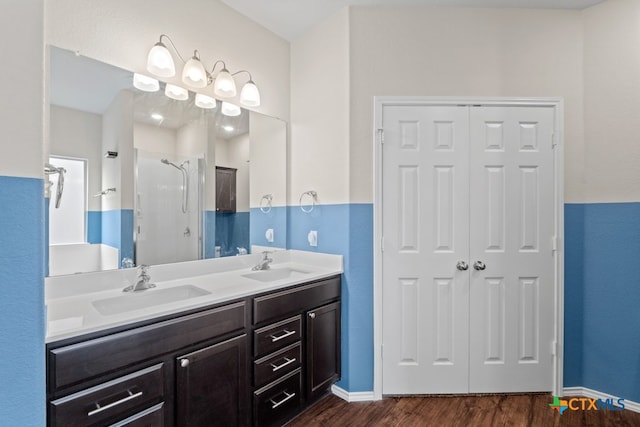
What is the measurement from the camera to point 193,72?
1848 millimetres

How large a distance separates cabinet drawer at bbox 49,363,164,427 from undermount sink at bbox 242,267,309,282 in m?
0.88

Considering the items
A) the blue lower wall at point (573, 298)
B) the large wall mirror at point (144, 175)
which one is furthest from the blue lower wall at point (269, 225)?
Answer: the blue lower wall at point (573, 298)

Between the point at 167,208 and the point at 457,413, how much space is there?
2227mm

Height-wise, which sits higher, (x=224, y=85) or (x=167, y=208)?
(x=224, y=85)

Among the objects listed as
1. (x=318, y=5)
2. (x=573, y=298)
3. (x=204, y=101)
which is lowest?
(x=573, y=298)

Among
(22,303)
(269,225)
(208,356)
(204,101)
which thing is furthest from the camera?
(269,225)

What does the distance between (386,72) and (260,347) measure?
194cm

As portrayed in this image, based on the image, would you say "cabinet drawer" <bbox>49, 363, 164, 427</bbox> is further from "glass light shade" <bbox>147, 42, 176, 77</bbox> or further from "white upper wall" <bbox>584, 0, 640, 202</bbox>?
"white upper wall" <bbox>584, 0, 640, 202</bbox>

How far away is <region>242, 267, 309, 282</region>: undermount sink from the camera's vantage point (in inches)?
82.6

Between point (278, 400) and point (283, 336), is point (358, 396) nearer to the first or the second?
point (278, 400)

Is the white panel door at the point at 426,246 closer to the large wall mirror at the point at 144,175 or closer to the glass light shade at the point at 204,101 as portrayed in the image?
the large wall mirror at the point at 144,175

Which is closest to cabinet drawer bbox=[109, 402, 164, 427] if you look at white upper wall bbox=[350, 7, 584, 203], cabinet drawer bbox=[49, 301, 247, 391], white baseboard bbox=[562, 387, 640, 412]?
cabinet drawer bbox=[49, 301, 247, 391]

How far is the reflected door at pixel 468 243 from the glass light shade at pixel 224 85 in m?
1.06

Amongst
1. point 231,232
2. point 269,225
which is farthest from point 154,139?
point 269,225
